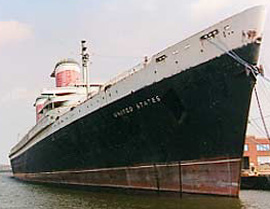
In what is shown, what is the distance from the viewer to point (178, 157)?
14.8 metres

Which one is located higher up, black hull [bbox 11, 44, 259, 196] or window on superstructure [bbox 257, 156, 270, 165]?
black hull [bbox 11, 44, 259, 196]

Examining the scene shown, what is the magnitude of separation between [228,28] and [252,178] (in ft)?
36.4

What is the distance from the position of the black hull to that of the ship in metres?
0.04

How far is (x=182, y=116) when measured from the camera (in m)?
14.6

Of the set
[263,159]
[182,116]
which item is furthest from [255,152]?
[182,116]

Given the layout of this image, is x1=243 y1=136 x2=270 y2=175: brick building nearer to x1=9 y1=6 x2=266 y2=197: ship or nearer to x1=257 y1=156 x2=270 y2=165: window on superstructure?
x1=257 y1=156 x2=270 y2=165: window on superstructure

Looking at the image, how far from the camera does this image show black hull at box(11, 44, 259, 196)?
1362cm

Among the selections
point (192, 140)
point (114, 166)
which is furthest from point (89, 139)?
point (192, 140)

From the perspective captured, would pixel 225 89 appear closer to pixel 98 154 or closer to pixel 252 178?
pixel 98 154

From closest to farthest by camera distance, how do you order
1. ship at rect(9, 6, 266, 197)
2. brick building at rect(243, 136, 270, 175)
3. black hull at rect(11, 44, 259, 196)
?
ship at rect(9, 6, 266, 197) < black hull at rect(11, 44, 259, 196) < brick building at rect(243, 136, 270, 175)

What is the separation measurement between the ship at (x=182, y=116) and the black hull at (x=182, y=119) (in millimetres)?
36

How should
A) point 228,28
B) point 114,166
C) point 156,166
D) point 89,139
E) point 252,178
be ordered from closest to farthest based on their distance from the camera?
point 228,28 → point 156,166 → point 114,166 → point 89,139 → point 252,178

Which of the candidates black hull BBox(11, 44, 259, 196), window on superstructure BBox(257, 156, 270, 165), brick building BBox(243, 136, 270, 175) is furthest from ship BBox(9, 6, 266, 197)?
window on superstructure BBox(257, 156, 270, 165)

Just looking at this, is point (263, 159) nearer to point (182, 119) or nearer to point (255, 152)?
point (255, 152)
